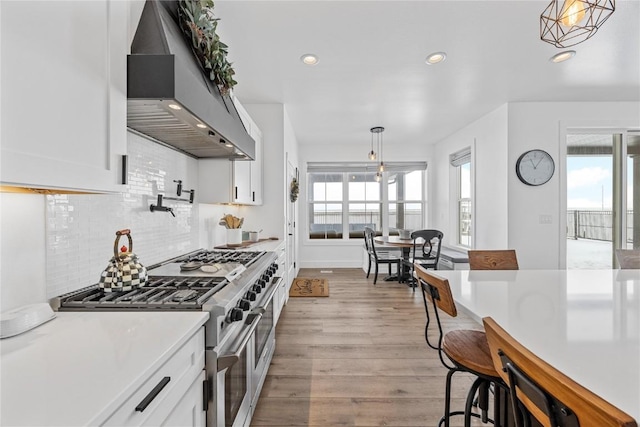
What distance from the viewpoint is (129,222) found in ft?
5.37

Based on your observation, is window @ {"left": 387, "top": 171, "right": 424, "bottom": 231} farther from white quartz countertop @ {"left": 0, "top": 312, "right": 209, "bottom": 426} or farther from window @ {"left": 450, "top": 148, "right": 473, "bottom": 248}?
white quartz countertop @ {"left": 0, "top": 312, "right": 209, "bottom": 426}

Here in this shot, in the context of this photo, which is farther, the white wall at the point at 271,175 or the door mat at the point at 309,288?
the door mat at the point at 309,288

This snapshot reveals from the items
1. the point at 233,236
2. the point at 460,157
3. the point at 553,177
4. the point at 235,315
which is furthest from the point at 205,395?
the point at 460,157

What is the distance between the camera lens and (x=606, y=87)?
3.32 meters

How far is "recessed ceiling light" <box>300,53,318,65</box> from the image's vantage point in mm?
2568

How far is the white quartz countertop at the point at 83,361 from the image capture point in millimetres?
553

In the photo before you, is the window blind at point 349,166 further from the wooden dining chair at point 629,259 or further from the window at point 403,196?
the wooden dining chair at point 629,259

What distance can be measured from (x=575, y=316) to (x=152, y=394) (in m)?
1.45

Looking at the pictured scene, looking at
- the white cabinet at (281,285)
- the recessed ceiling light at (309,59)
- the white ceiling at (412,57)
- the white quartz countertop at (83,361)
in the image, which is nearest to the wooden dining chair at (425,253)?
the white ceiling at (412,57)

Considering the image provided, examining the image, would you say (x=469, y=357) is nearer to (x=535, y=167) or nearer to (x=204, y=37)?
(x=204, y=37)

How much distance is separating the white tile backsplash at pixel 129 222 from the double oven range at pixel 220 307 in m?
0.10

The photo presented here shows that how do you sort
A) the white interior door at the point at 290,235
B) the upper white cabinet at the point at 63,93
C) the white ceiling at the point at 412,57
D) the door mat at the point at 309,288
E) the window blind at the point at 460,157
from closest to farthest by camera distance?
the upper white cabinet at the point at 63,93
the white ceiling at the point at 412,57
the door mat at the point at 309,288
the white interior door at the point at 290,235
the window blind at the point at 460,157

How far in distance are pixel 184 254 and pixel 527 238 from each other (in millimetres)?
4141

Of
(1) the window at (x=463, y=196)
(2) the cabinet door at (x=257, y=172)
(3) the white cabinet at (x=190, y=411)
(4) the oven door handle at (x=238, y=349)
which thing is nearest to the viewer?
Answer: (3) the white cabinet at (x=190, y=411)
